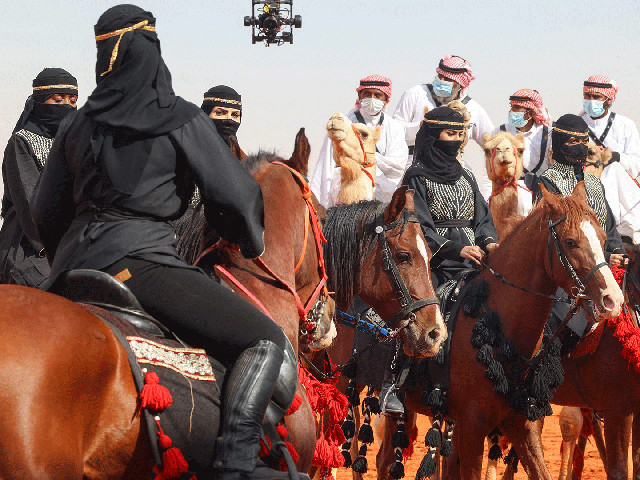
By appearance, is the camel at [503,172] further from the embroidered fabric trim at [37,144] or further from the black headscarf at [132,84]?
the black headscarf at [132,84]

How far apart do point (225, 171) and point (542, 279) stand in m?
4.41

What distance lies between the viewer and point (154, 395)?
3799 millimetres

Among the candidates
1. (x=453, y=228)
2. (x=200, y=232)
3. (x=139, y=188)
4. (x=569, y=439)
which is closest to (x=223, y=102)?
(x=453, y=228)

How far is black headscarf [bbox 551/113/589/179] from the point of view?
10.1 m

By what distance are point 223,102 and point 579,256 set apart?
2.96 metres

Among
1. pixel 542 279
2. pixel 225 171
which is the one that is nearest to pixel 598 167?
pixel 542 279

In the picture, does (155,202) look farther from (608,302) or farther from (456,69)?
(456,69)

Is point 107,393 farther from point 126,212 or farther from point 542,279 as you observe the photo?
point 542,279

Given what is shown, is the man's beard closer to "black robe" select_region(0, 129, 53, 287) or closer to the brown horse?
"black robe" select_region(0, 129, 53, 287)

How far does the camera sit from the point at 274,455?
14.1 feet

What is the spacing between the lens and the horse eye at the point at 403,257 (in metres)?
7.11

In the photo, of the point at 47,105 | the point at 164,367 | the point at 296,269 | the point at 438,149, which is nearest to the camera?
the point at 164,367

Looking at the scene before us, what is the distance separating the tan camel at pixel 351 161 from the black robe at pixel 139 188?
4.72 m

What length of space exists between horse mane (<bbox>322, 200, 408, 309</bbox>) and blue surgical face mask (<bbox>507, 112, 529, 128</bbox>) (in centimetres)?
670
